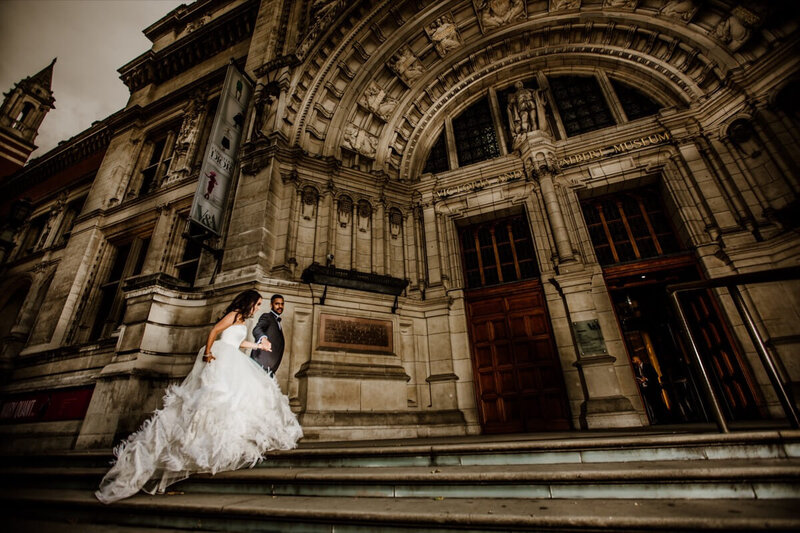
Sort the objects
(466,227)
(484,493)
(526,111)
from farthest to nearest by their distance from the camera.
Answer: (466,227)
(526,111)
(484,493)

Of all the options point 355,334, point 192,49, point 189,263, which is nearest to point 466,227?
point 355,334

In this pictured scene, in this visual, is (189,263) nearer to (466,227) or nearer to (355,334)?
(355,334)

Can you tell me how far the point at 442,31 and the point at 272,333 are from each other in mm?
10821

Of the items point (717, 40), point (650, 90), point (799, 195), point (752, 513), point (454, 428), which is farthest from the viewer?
point (650, 90)

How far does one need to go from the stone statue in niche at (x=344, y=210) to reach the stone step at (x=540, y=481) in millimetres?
6255

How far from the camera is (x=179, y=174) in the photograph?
11.1 meters

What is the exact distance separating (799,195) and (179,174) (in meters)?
15.9

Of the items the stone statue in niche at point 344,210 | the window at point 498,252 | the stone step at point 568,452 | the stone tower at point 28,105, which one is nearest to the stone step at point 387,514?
the stone step at point 568,452

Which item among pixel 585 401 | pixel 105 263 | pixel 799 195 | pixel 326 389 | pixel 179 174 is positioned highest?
pixel 179 174

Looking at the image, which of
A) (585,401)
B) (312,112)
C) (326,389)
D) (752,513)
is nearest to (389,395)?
(326,389)

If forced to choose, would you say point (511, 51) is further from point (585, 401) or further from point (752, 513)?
point (752, 513)

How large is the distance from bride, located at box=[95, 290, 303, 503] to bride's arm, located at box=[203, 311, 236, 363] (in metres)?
0.01

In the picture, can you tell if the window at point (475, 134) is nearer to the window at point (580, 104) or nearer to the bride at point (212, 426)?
the window at point (580, 104)

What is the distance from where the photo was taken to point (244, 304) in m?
4.46
